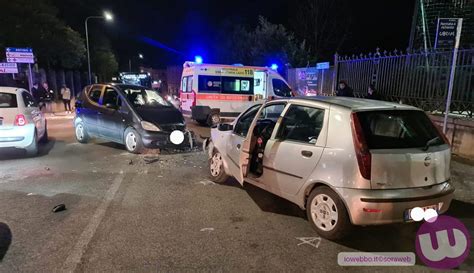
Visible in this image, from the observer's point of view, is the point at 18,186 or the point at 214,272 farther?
the point at 18,186

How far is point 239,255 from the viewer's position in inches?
150

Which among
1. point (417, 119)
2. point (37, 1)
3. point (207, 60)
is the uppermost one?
point (37, 1)

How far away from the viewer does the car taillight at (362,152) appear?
3695mm

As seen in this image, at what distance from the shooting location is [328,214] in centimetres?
412

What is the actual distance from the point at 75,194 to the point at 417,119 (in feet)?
16.4

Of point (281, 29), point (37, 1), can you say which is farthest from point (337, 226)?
point (37, 1)

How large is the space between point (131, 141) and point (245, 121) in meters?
4.11

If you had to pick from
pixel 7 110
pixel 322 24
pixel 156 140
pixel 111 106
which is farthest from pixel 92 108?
pixel 322 24

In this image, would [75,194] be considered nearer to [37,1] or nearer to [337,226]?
[337,226]

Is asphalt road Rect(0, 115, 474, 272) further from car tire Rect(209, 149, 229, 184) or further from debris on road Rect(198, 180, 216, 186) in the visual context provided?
car tire Rect(209, 149, 229, 184)

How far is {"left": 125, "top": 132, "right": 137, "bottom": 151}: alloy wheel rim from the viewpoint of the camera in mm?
8805

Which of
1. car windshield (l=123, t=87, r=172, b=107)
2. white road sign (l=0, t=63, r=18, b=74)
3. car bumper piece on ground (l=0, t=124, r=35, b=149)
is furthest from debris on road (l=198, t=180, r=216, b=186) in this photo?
white road sign (l=0, t=63, r=18, b=74)

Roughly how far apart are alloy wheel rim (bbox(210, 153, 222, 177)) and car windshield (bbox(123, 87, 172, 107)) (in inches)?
137

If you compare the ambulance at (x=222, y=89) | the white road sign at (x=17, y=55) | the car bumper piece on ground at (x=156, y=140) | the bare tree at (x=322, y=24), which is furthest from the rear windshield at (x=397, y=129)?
the bare tree at (x=322, y=24)
